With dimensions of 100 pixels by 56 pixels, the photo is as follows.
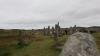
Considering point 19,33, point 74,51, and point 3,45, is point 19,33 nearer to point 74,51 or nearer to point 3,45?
point 3,45

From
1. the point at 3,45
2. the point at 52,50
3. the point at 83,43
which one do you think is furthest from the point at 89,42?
the point at 3,45

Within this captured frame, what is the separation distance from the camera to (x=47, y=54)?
2928 cm

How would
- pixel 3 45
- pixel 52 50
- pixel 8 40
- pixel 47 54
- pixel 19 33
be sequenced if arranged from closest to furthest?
1. pixel 47 54
2. pixel 52 50
3. pixel 3 45
4. pixel 8 40
5. pixel 19 33

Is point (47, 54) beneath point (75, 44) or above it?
beneath

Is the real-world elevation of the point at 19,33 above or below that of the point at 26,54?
above

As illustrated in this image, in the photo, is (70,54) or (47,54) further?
(47,54)

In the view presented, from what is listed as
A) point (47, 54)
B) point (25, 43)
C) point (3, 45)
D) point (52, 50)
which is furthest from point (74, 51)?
point (25, 43)

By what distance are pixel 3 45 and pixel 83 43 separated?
22443 mm

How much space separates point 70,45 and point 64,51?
19.1 inches

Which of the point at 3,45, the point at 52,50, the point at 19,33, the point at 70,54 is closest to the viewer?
the point at 70,54

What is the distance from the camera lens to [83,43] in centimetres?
1394

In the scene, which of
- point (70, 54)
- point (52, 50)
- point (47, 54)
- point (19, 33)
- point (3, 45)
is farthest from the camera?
point (19, 33)

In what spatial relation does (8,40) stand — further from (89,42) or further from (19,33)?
(89,42)

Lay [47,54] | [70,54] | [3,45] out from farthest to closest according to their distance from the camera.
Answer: [3,45] → [47,54] → [70,54]
